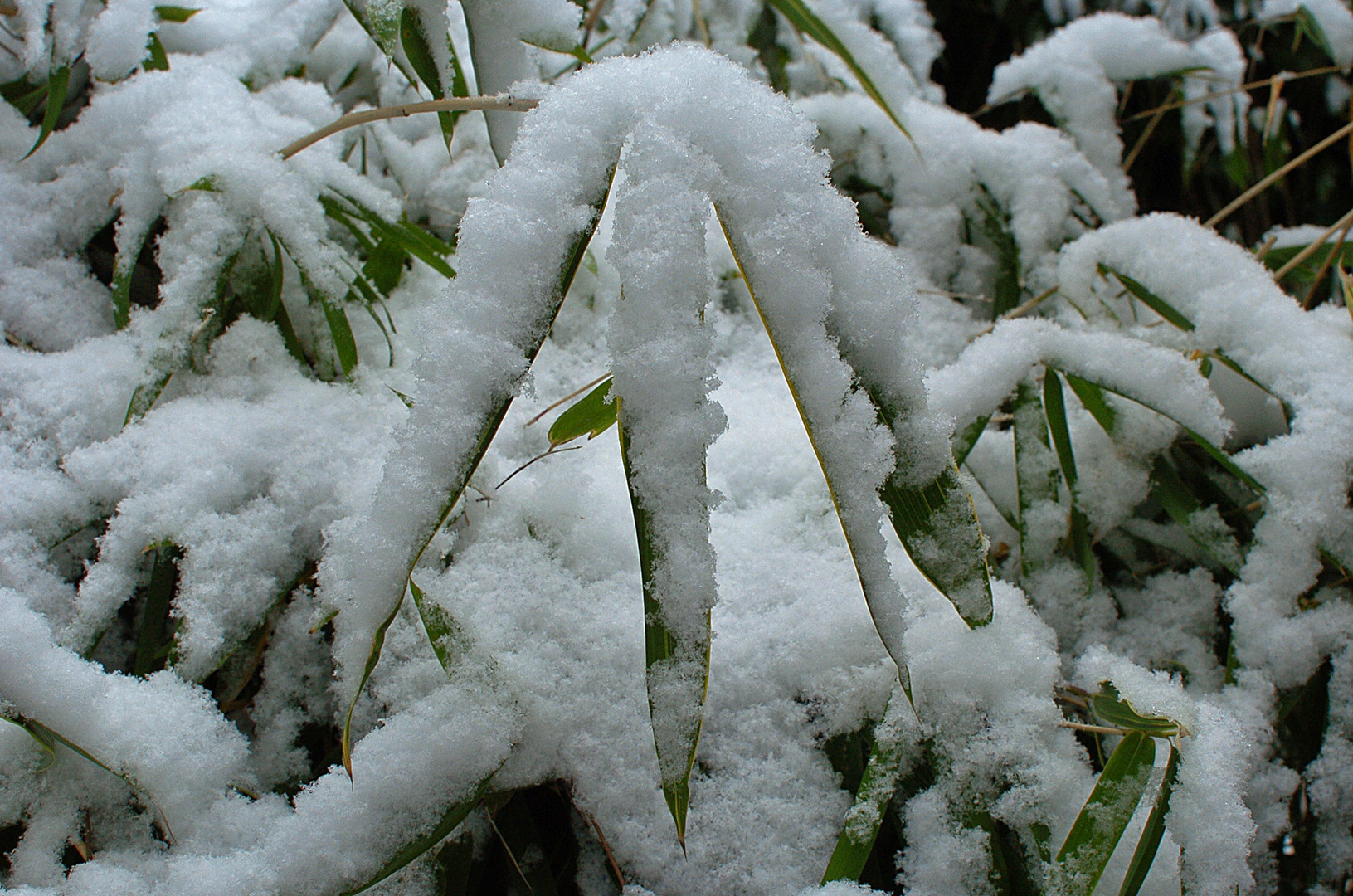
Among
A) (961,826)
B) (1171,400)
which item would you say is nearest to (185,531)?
(961,826)

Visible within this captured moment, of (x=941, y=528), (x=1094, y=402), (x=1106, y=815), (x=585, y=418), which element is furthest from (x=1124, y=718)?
(x=585, y=418)

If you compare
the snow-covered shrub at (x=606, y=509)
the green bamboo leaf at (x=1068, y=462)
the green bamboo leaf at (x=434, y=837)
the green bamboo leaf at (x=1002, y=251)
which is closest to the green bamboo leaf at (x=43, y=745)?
the snow-covered shrub at (x=606, y=509)

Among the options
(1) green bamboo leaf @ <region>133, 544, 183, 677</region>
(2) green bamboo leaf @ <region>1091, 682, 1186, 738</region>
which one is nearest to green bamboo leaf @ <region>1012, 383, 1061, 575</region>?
(2) green bamboo leaf @ <region>1091, 682, 1186, 738</region>

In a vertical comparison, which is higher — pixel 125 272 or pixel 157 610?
pixel 125 272

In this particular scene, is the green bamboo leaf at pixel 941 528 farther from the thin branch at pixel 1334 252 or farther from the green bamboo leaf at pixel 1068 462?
the thin branch at pixel 1334 252

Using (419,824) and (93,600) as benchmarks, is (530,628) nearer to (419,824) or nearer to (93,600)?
(419,824)

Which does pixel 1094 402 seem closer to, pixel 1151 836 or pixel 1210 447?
pixel 1210 447
